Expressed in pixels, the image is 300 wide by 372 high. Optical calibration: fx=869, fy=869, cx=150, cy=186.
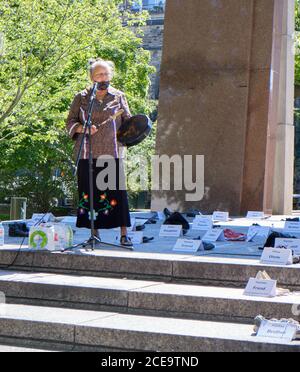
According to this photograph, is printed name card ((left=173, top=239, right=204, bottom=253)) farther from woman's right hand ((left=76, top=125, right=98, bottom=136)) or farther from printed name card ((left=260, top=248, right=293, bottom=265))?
woman's right hand ((left=76, top=125, right=98, bottom=136))

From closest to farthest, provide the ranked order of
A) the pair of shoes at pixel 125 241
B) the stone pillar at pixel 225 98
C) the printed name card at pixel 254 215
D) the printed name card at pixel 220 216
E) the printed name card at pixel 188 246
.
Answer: the printed name card at pixel 188 246 → the pair of shoes at pixel 125 241 → the printed name card at pixel 220 216 → the printed name card at pixel 254 215 → the stone pillar at pixel 225 98

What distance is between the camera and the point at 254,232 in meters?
10.1

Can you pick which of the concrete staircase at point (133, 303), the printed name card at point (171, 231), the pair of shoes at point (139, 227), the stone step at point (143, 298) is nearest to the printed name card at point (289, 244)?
the concrete staircase at point (133, 303)

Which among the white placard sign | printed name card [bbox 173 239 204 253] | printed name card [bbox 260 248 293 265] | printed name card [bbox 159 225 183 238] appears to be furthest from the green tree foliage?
printed name card [bbox 260 248 293 265]

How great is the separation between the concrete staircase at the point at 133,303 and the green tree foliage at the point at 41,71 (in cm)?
1602

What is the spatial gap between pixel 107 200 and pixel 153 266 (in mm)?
1465

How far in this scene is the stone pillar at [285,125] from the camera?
17062 mm

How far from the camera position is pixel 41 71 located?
24.2 meters

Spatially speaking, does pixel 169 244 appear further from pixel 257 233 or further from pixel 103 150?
pixel 103 150

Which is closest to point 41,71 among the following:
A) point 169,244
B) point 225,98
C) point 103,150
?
point 225,98

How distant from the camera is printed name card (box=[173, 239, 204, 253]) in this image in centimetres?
876

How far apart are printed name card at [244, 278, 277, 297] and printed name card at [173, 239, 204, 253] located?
1.80m

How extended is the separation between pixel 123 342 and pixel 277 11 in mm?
10209

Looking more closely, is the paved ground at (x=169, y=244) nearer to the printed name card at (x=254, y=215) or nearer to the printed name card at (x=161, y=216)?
the printed name card at (x=161, y=216)
